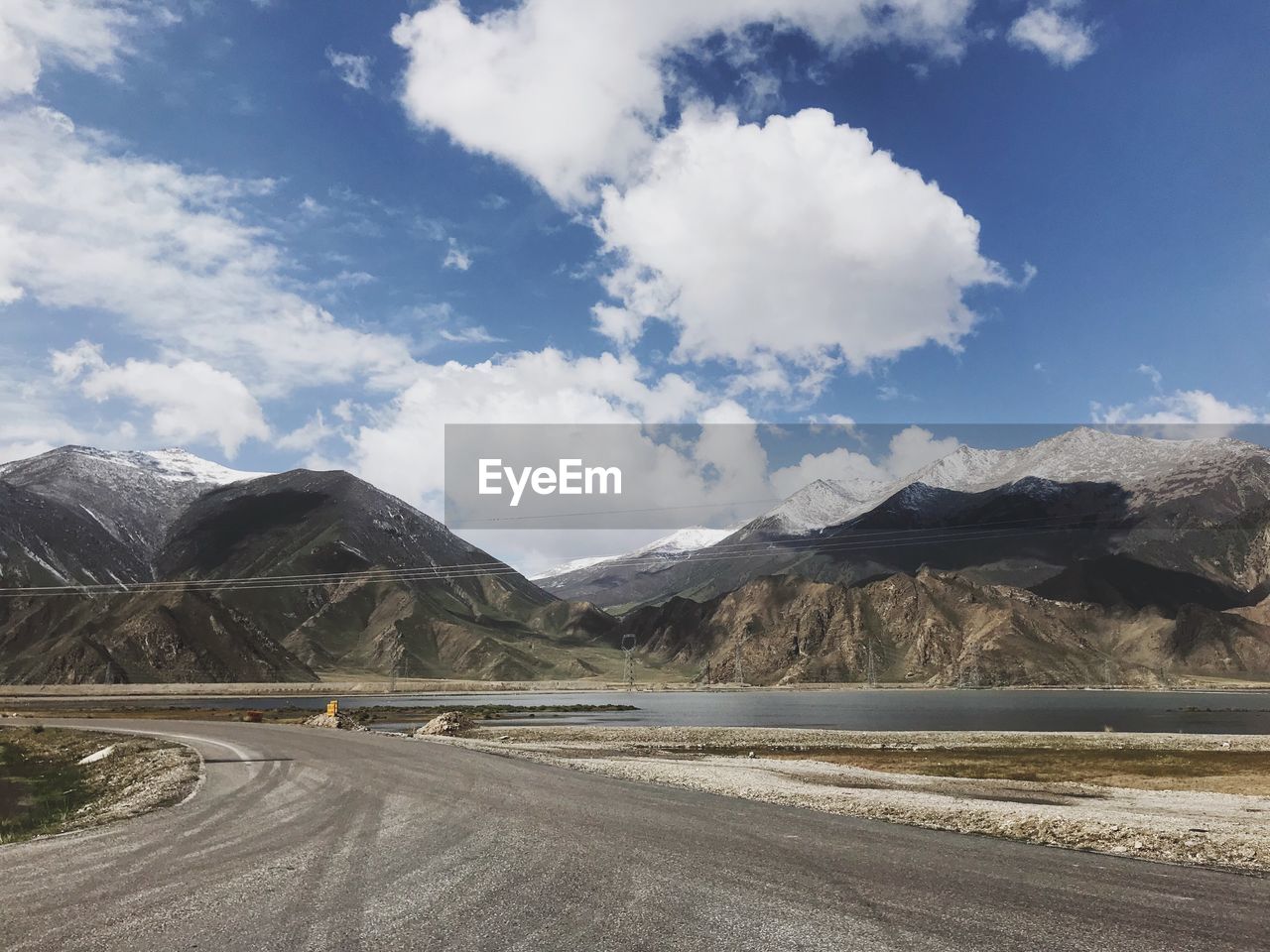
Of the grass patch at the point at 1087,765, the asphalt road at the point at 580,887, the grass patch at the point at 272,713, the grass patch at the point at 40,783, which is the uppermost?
the asphalt road at the point at 580,887

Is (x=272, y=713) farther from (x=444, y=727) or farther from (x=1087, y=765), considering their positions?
(x=1087, y=765)

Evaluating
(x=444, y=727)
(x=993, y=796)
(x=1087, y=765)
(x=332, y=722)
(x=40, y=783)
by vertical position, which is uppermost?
(x=993, y=796)

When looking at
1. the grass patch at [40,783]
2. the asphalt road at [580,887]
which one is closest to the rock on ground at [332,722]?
the grass patch at [40,783]

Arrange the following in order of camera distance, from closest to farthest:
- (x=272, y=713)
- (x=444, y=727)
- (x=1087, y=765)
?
(x=1087, y=765), (x=444, y=727), (x=272, y=713)

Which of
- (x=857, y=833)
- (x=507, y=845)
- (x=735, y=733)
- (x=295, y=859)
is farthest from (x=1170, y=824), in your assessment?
(x=735, y=733)

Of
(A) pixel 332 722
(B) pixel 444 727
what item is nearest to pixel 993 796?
(B) pixel 444 727

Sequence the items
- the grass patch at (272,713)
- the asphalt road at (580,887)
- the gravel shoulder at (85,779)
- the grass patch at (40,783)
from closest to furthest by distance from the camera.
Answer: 1. the asphalt road at (580,887)
2. the gravel shoulder at (85,779)
3. the grass patch at (40,783)
4. the grass patch at (272,713)

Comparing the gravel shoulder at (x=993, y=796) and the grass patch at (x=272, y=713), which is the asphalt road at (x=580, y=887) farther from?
the grass patch at (x=272, y=713)
